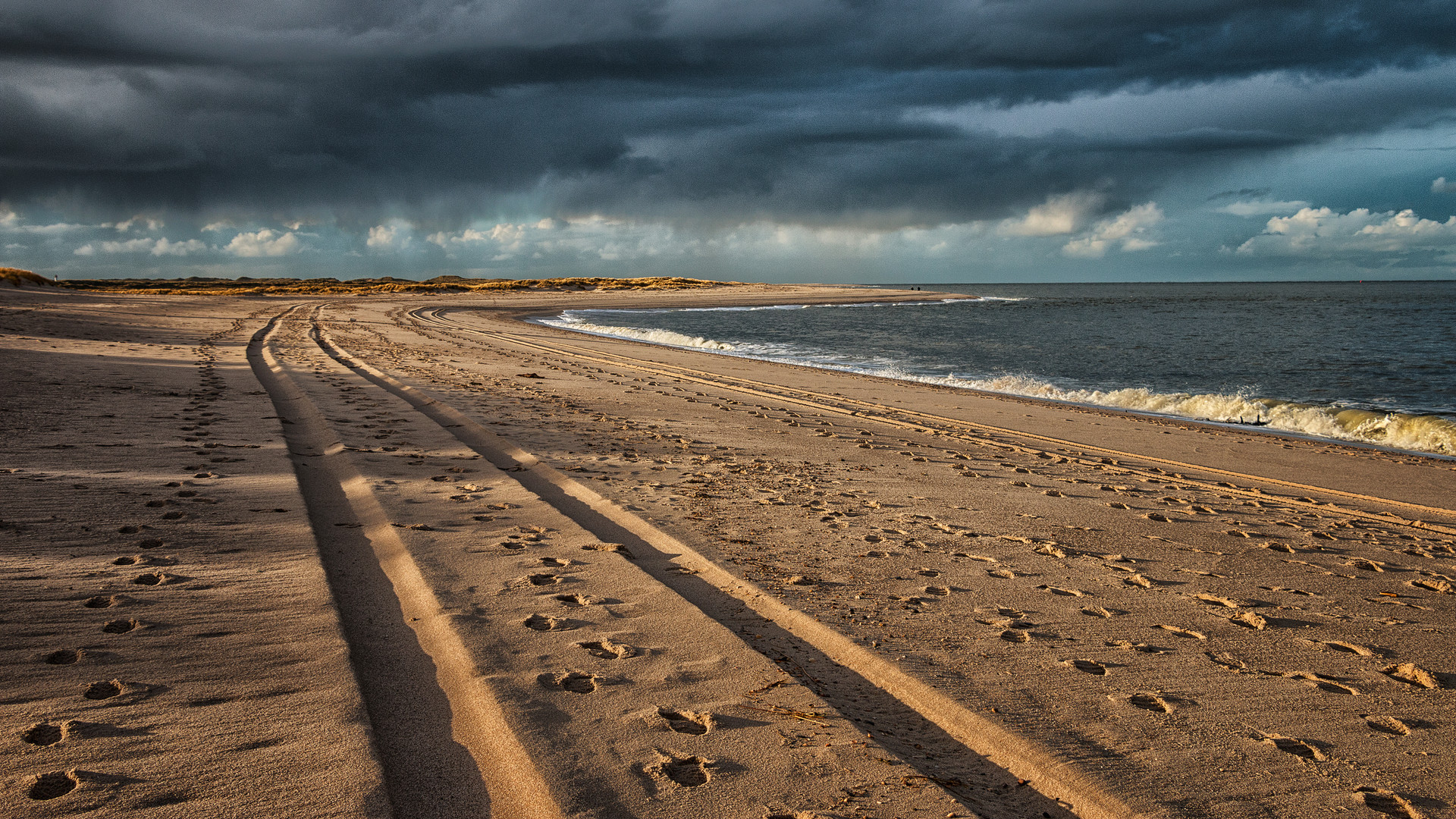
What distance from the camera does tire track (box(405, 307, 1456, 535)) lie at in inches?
306

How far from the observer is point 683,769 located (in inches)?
111

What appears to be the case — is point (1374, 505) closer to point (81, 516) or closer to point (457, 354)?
point (81, 516)

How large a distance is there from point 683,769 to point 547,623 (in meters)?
1.45

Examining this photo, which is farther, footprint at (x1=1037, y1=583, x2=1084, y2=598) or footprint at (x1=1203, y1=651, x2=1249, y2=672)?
footprint at (x1=1037, y1=583, x2=1084, y2=598)

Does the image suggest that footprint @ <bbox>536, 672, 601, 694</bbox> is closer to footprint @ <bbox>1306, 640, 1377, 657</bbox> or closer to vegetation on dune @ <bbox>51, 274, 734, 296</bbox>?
footprint @ <bbox>1306, 640, 1377, 657</bbox>

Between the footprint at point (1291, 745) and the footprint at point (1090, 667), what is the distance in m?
0.66

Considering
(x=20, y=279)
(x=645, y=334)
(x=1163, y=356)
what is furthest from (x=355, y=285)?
(x=1163, y=356)

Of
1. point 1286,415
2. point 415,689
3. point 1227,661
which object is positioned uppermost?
point 415,689

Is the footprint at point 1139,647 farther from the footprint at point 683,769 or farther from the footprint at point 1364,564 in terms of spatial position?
the footprint at point 1364,564

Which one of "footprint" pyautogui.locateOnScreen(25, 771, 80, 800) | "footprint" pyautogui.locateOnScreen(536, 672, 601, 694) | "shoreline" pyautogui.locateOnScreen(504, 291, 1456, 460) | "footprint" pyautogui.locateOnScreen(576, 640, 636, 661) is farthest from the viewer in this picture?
"shoreline" pyautogui.locateOnScreen(504, 291, 1456, 460)

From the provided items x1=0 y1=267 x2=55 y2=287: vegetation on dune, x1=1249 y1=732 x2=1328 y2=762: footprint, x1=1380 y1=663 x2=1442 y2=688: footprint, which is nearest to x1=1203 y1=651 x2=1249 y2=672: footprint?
x1=1249 y1=732 x2=1328 y2=762: footprint

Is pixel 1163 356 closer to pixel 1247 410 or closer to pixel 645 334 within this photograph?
pixel 1247 410

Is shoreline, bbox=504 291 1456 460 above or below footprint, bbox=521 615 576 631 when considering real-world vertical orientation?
below

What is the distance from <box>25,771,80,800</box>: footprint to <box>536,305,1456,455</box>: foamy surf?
54.9 feet
